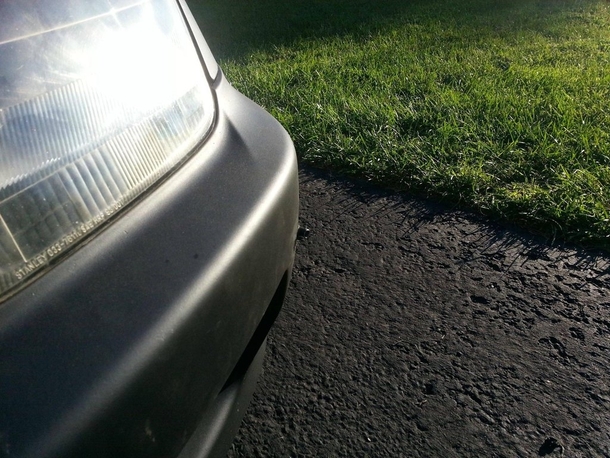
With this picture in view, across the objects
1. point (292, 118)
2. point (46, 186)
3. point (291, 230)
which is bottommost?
point (292, 118)

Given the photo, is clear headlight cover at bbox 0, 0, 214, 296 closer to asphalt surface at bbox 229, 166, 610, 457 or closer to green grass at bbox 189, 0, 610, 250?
asphalt surface at bbox 229, 166, 610, 457

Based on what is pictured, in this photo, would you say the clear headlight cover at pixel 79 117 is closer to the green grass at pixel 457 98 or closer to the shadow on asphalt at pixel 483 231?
the shadow on asphalt at pixel 483 231

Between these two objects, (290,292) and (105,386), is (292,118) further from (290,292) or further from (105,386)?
(105,386)

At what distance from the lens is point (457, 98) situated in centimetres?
395

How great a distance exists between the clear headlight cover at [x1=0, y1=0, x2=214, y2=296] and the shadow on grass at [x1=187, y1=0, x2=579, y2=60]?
409 cm

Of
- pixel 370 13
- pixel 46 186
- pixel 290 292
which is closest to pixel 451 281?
pixel 290 292

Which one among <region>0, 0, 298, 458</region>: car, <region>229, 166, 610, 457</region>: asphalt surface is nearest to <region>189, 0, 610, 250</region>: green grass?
<region>229, 166, 610, 457</region>: asphalt surface

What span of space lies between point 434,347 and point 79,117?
1.38m

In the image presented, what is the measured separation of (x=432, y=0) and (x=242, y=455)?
21.8 ft

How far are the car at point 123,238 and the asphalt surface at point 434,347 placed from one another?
47cm

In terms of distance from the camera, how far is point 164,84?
4.84ft

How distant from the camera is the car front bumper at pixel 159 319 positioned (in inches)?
37.0

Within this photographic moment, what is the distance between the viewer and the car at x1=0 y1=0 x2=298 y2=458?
38.4 inches

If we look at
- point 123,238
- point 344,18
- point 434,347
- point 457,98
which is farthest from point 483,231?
point 344,18
